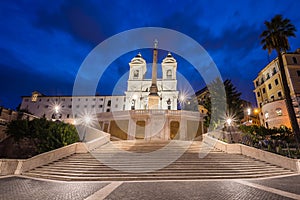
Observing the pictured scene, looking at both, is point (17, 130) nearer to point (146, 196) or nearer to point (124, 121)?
point (124, 121)

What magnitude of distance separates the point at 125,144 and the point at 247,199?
12207 mm

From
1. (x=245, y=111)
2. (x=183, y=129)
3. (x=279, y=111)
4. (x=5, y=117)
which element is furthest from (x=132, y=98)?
(x=245, y=111)

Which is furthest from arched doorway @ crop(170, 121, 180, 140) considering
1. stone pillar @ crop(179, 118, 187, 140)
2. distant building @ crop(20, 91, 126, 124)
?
distant building @ crop(20, 91, 126, 124)

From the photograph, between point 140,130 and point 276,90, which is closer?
point 140,130

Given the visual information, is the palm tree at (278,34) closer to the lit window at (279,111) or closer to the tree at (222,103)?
the tree at (222,103)

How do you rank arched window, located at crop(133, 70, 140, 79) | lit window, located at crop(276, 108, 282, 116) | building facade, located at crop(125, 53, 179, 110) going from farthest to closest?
1. arched window, located at crop(133, 70, 140, 79)
2. building facade, located at crop(125, 53, 179, 110)
3. lit window, located at crop(276, 108, 282, 116)

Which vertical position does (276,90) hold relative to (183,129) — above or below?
above

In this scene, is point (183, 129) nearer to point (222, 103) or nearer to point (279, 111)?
point (222, 103)

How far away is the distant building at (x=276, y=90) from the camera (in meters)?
27.7

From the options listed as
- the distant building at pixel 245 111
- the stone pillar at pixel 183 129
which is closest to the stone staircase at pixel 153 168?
the stone pillar at pixel 183 129

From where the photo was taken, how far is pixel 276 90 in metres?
34.6

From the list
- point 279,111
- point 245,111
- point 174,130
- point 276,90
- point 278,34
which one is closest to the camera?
point 278,34

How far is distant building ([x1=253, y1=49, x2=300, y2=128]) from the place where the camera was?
27719 mm

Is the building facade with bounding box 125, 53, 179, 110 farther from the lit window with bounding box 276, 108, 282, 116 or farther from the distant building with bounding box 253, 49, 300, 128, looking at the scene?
the lit window with bounding box 276, 108, 282, 116
